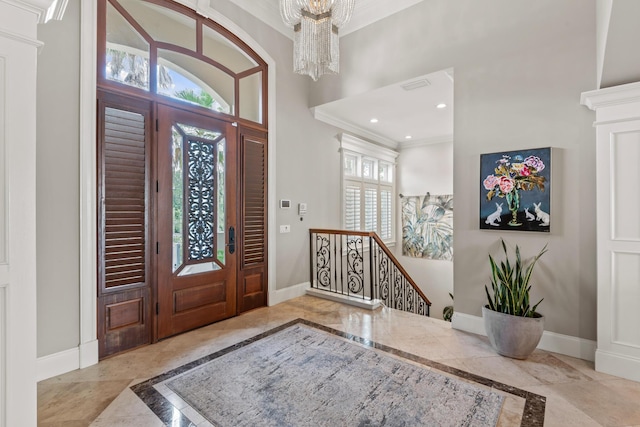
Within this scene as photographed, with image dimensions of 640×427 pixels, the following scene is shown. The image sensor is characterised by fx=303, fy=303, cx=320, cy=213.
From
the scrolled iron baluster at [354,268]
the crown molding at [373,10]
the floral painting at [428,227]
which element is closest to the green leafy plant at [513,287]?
the scrolled iron baluster at [354,268]

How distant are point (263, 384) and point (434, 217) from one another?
5586mm

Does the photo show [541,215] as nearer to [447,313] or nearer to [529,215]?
[529,215]

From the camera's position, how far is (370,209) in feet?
21.3

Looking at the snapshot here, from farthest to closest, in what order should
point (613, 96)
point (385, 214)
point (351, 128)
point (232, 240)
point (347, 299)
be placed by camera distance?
point (385, 214) → point (351, 128) → point (347, 299) → point (232, 240) → point (613, 96)

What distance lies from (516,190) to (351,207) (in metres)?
3.18

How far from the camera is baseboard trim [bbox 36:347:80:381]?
7.55ft

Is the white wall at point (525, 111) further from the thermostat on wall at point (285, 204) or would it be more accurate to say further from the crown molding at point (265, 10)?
the thermostat on wall at point (285, 204)

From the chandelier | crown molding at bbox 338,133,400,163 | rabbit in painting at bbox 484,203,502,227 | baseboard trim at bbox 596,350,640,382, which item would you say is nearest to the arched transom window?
the chandelier

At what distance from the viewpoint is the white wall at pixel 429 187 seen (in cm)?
669

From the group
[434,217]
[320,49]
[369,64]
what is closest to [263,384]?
[320,49]

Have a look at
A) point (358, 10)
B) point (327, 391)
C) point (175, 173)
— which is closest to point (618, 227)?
point (327, 391)

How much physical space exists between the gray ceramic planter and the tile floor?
0.08 meters

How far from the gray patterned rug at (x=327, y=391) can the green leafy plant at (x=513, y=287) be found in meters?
0.83

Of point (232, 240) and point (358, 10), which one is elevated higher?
point (358, 10)
